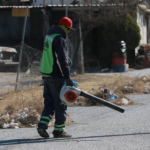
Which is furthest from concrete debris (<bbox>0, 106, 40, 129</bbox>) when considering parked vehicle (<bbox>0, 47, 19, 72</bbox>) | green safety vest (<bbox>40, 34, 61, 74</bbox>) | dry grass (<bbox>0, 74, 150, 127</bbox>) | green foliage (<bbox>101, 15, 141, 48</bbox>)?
green foliage (<bbox>101, 15, 141, 48</bbox>)

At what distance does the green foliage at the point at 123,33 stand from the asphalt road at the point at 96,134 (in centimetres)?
962

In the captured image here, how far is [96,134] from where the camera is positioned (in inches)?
206

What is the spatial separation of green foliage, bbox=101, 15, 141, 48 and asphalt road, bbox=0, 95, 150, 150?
31.5 feet

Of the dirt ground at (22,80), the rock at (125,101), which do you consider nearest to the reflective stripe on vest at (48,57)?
the rock at (125,101)

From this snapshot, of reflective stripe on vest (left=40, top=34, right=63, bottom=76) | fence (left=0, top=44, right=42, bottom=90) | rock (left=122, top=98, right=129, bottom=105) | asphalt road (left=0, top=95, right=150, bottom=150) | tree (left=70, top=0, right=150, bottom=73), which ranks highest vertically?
tree (left=70, top=0, right=150, bottom=73)

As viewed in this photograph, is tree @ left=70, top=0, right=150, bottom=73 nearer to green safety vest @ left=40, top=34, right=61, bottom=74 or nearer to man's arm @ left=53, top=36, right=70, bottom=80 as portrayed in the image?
green safety vest @ left=40, top=34, right=61, bottom=74

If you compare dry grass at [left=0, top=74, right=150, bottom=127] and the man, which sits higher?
the man

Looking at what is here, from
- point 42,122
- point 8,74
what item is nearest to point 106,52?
point 8,74

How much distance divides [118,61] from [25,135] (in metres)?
11.1

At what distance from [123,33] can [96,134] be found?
11767 millimetres

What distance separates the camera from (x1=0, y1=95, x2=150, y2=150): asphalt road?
456 centimetres

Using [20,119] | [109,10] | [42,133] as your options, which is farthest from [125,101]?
[109,10]

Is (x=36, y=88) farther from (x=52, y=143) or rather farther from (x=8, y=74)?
(x=52, y=143)

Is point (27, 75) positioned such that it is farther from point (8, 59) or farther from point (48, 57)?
point (48, 57)
